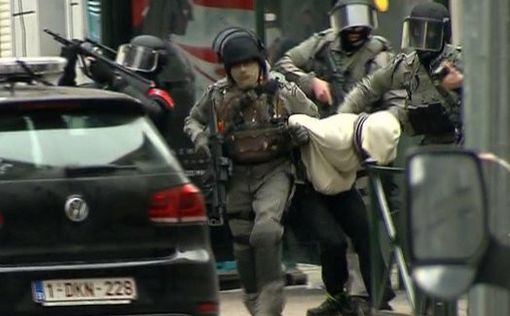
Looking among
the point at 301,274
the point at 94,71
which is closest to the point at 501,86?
the point at 94,71

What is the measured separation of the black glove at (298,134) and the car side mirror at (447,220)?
518 cm

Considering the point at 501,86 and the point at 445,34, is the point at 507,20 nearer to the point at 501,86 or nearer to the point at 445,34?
the point at 501,86

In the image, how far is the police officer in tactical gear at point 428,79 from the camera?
28.1 ft

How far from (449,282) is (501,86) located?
2.07 feet

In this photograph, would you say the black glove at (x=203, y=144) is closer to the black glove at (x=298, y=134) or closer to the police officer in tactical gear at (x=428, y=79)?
the black glove at (x=298, y=134)

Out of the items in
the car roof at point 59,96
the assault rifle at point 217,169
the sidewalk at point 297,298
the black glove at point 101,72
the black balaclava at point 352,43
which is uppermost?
the black balaclava at point 352,43

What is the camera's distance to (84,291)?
23.2ft

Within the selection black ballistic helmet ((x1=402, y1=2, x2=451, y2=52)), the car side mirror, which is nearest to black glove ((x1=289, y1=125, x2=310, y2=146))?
black ballistic helmet ((x1=402, y1=2, x2=451, y2=52))

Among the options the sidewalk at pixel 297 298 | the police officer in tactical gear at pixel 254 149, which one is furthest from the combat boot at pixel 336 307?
the police officer in tactical gear at pixel 254 149

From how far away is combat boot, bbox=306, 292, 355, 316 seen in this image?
30.4 feet

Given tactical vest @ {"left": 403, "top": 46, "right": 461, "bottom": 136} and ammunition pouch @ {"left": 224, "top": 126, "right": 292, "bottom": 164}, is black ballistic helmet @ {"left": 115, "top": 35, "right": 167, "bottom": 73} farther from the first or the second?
tactical vest @ {"left": 403, "top": 46, "right": 461, "bottom": 136}

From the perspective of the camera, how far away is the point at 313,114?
8.84 m

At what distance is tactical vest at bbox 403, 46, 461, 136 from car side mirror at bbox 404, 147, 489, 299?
517 centimetres

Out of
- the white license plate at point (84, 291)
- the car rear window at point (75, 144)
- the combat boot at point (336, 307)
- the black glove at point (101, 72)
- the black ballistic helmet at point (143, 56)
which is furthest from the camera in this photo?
the black ballistic helmet at point (143, 56)
